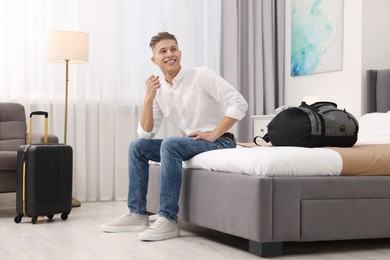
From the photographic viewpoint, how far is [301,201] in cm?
274

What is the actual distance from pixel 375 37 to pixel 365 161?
96.0 inches

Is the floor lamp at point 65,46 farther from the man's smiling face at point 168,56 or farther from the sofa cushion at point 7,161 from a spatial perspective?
the man's smiling face at point 168,56

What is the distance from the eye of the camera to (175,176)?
318 centimetres

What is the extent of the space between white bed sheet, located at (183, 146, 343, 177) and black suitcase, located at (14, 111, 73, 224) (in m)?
1.38

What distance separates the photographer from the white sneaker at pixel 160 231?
122 inches

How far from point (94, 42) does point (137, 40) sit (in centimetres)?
37

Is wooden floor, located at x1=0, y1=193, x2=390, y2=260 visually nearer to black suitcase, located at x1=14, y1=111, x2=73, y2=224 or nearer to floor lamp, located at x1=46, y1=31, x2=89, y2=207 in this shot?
black suitcase, located at x1=14, y1=111, x2=73, y2=224

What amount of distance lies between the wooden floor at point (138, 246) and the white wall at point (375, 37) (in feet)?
7.11

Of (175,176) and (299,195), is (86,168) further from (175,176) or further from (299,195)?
(299,195)

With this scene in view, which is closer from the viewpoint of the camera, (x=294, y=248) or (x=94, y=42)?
(x=294, y=248)

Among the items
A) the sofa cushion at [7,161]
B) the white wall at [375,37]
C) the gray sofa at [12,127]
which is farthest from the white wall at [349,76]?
the sofa cushion at [7,161]

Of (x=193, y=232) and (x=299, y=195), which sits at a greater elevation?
(x=299, y=195)

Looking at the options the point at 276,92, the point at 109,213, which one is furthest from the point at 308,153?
the point at 276,92

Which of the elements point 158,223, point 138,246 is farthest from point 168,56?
point 138,246
